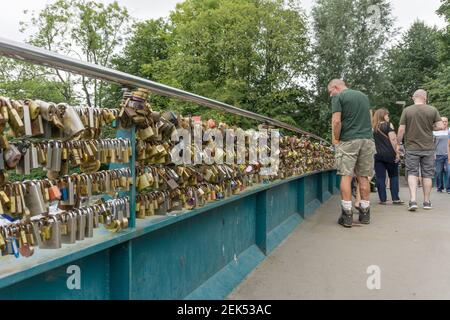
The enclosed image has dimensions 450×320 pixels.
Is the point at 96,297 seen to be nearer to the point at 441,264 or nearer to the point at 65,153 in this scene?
the point at 65,153

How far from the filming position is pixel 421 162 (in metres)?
7.92

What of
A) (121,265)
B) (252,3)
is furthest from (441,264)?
(252,3)

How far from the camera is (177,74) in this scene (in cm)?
3638

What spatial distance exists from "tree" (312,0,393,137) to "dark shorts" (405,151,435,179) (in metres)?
24.4

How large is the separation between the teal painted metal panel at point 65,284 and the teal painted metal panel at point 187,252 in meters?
0.20

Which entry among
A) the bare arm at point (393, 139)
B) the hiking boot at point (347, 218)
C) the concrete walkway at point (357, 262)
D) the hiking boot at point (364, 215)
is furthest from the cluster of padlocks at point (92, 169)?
the bare arm at point (393, 139)

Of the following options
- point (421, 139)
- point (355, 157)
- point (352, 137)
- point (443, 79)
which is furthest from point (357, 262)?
point (443, 79)

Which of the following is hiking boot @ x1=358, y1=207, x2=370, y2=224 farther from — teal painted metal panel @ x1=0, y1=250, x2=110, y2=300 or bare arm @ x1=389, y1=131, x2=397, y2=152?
teal painted metal panel @ x1=0, y1=250, x2=110, y2=300

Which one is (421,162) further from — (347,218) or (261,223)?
(261,223)

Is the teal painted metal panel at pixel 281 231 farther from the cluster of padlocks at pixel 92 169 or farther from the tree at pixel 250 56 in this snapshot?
the tree at pixel 250 56

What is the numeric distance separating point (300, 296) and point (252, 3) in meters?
33.3

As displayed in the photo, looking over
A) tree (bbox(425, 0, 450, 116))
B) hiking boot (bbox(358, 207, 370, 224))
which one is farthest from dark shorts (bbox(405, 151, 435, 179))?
tree (bbox(425, 0, 450, 116))

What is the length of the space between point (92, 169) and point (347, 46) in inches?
1281

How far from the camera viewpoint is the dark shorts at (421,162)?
7750 millimetres
